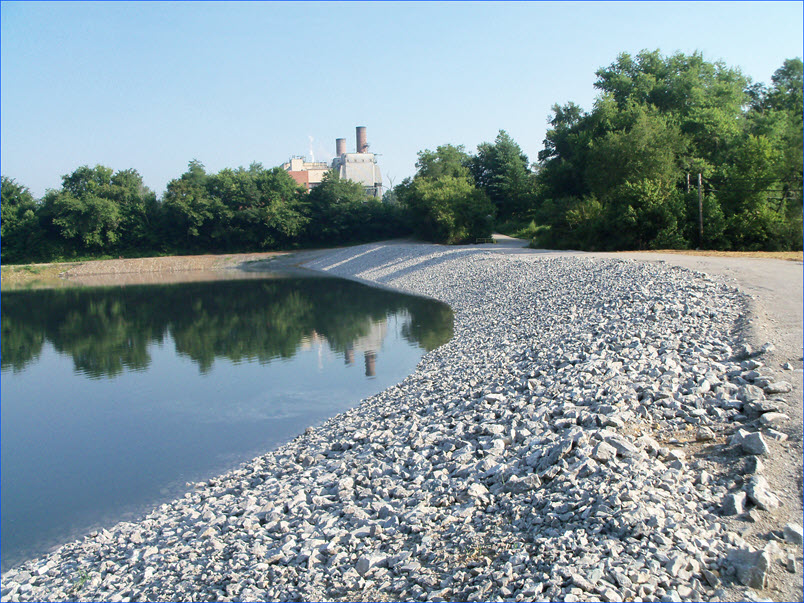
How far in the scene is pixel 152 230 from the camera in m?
58.5

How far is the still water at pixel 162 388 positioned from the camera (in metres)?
8.74

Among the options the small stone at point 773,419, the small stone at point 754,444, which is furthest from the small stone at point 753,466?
the small stone at point 773,419

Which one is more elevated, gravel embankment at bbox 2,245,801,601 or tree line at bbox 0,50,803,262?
tree line at bbox 0,50,803,262

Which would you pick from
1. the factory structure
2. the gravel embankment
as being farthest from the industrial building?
the gravel embankment

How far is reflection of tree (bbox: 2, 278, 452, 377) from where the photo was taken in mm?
18350

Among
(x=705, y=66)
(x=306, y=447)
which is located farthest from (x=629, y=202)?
(x=306, y=447)

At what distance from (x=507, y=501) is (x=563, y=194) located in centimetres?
3418

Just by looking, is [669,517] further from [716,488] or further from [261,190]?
[261,190]

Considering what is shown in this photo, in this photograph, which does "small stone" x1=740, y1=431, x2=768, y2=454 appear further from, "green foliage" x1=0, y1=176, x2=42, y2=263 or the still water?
"green foliage" x1=0, y1=176, x2=42, y2=263

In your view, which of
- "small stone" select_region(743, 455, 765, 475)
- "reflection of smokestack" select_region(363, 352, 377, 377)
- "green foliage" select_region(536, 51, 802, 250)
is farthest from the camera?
"green foliage" select_region(536, 51, 802, 250)

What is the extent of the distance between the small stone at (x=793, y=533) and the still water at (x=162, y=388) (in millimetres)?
7019

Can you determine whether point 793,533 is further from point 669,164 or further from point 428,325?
point 669,164

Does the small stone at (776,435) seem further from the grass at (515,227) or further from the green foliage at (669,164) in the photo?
the grass at (515,227)

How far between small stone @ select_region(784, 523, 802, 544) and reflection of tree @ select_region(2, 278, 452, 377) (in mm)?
12597
